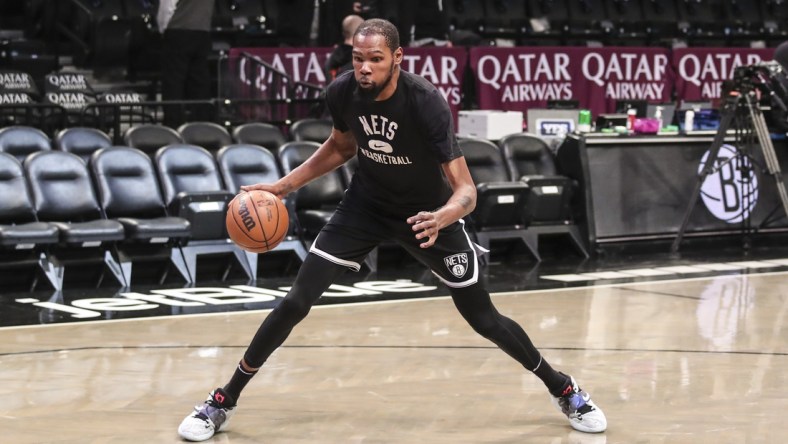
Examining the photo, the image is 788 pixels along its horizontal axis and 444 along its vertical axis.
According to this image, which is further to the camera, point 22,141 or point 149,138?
point 149,138

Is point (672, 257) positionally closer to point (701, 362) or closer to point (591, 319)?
point (591, 319)

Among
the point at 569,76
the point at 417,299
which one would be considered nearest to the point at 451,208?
the point at 417,299

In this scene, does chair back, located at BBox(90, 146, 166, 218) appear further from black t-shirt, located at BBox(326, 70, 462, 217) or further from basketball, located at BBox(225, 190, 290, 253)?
black t-shirt, located at BBox(326, 70, 462, 217)

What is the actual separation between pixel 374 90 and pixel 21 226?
208 inches

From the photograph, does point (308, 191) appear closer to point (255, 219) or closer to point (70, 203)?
point (70, 203)

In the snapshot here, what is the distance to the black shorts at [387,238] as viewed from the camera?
579cm

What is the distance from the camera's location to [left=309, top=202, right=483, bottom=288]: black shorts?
A: 5785 millimetres

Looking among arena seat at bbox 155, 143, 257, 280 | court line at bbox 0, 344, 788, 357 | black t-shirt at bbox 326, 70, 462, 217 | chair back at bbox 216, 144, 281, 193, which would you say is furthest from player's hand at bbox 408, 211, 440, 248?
chair back at bbox 216, 144, 281, 193

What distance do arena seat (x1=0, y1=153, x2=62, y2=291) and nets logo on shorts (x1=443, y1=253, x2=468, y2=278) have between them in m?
5.09

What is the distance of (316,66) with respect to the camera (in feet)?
46.8

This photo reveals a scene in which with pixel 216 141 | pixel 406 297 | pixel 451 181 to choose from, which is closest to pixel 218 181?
pixel 216 141

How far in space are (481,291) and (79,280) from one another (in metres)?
5.57

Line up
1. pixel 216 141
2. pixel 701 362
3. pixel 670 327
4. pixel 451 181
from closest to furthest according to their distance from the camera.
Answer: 1. pixel 451 181
2. pixel 701 362
3. pixel 670 327
4. pixel 216 141

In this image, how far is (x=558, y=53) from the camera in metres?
15.4
